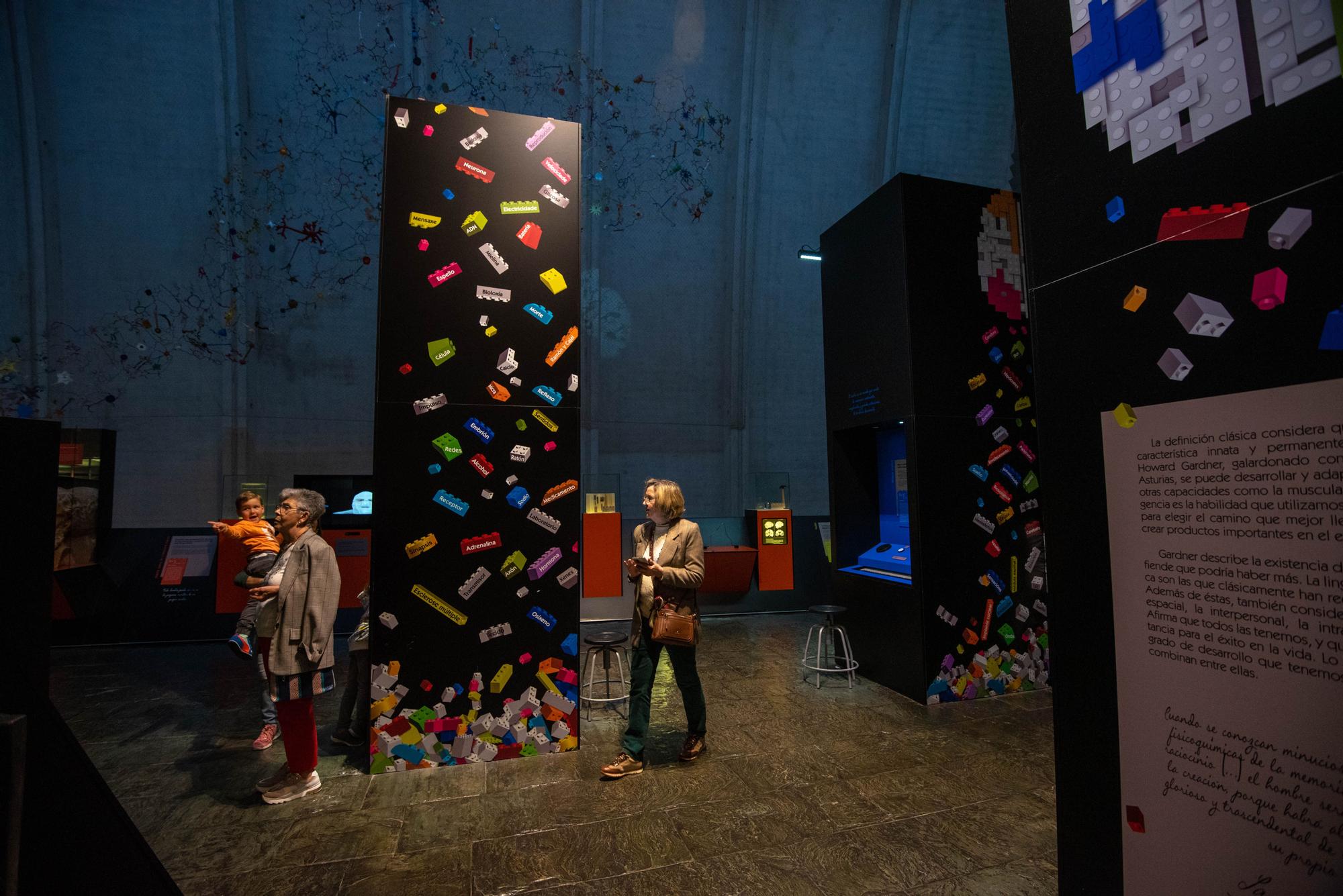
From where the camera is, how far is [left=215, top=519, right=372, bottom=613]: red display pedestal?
7074 mm

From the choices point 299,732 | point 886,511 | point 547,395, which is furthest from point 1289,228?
point 886,511

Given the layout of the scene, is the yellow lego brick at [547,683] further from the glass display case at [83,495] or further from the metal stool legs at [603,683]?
the glass display case at [83,495]

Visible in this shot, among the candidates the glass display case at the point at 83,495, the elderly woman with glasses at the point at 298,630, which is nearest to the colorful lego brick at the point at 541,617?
the elderly woman with glasses at the point at 298,630

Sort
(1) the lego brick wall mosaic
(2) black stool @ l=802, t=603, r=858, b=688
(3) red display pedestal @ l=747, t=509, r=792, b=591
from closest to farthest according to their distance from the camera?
(1) the lego brick wall mosaic, (2) black stool @ l=802, t=603, r=858, b=688, (3) red display pedestal @ l=747, t=509, r=792, b=591

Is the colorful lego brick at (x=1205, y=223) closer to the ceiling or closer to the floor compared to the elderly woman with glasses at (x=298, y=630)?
closer to the ceiling

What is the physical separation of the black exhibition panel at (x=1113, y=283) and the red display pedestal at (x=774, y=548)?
22.6 feet

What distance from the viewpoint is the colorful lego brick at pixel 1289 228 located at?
120cm

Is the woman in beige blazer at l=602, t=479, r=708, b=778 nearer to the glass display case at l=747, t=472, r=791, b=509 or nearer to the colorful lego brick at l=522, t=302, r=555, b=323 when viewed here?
the colorful lego brick at l=522, t=302, r=555, b=323

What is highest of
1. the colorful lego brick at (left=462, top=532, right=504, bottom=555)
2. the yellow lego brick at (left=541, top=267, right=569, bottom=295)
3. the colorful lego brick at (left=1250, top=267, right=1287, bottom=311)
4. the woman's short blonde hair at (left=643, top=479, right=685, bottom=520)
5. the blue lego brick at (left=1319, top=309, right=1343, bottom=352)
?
the yellow lego brick at (left=541, top=267, right=569, bottom=295)

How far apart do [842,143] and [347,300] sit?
27.0ft

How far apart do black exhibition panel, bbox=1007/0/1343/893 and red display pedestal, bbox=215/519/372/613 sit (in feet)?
23.5

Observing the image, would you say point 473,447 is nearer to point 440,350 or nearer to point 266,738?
point 440,350

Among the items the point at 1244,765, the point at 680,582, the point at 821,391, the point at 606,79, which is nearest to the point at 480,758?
the point at 680,582

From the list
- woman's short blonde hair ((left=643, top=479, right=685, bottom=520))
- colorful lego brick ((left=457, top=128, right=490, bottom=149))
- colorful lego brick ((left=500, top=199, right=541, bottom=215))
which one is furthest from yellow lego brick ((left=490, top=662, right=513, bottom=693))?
colorful lego brick ((left=457, top=128, right=490, bottom=149))
